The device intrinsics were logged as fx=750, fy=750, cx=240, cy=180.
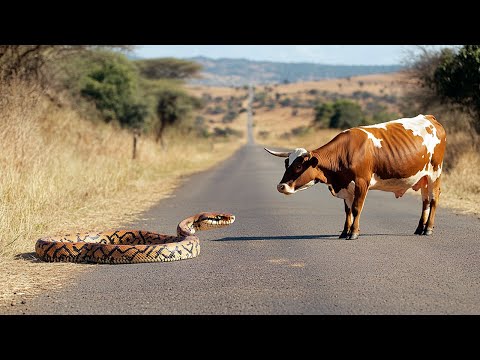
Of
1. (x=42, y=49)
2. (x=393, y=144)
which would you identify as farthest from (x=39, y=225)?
(x=42, y=49)

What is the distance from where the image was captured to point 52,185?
1296 cm

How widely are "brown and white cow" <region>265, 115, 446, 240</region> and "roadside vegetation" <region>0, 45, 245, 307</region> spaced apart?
3192mm

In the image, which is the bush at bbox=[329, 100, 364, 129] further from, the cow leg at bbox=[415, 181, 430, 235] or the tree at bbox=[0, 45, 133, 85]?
the cow leg at bbox=[415, 181, 430, 235]

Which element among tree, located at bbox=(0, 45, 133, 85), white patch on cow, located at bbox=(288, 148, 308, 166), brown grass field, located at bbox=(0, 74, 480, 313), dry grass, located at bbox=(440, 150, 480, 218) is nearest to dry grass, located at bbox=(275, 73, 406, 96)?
tree, located at bbox=(0, 45, 133, 85)

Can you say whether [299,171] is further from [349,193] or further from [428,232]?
[428,232]

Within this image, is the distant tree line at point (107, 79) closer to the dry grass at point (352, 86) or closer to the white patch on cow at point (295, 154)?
the white patch on cow at point (295, 154)

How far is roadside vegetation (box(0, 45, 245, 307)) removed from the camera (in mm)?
9117

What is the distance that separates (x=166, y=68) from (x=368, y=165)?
45677 mm

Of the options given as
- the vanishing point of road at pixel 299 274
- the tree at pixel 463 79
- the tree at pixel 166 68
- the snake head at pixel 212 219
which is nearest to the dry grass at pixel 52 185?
the vanishing point of road at pixel 299 274

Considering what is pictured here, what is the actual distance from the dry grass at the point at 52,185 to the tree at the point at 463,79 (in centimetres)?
845

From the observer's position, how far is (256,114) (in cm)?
13925

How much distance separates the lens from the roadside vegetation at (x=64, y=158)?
9117mm
